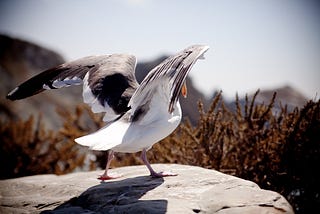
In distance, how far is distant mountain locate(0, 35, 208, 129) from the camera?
1305cm

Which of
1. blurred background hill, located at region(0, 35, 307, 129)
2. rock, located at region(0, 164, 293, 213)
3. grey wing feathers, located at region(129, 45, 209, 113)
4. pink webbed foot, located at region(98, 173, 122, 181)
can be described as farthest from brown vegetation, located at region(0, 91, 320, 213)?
blurred background hill, located at region(0, 35, 307, 129)

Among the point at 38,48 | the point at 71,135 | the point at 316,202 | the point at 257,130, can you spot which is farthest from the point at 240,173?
the point at 38,48

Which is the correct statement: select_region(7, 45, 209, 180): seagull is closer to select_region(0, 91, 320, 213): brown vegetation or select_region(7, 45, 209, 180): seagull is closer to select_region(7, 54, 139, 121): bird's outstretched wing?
select_region(7, 54, 139, 121): bird's outstretched wing

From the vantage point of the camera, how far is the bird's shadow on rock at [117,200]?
10.2 feet

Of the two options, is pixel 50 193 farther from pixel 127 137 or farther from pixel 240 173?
pixel 240 173

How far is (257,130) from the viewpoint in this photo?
5109 mm

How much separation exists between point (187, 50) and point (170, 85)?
0.34 metres

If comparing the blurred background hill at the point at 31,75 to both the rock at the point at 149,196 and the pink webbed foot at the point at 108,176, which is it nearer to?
the pink webbed foot at the point at 108,176

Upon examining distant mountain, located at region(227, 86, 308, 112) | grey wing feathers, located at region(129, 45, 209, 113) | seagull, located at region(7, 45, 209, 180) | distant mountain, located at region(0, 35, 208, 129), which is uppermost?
grey wing feathers, located at region(129, 45, 209, 113)

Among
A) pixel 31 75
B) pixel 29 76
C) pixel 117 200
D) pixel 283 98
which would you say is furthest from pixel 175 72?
pixel 31 75

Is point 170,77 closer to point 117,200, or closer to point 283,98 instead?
point 117,200

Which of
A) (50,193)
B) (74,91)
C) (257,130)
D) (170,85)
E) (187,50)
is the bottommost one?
(74,91)

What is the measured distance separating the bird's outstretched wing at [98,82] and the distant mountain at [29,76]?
454 cm

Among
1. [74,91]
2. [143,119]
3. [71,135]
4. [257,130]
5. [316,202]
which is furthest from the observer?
[74,91]
